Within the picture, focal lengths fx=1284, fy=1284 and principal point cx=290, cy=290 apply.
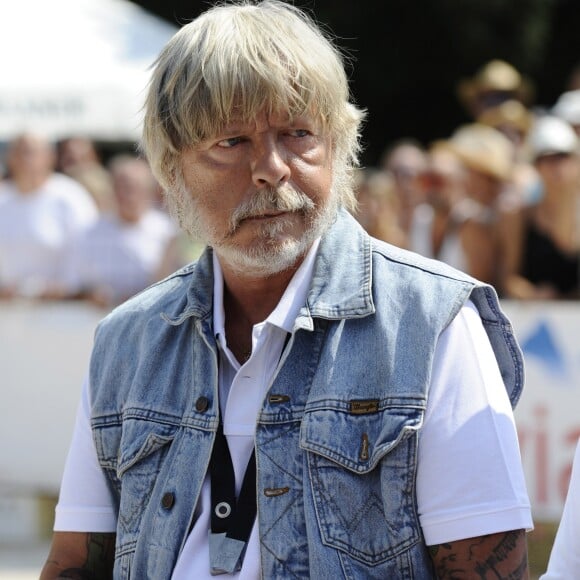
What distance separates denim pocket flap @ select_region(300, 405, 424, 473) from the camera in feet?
7.66

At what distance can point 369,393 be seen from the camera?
2396 millimetres

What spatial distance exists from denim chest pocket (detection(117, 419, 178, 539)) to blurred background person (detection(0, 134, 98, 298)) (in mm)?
5193

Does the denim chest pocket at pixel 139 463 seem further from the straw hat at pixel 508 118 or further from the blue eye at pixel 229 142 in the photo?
the straw hat at pixel 508 118

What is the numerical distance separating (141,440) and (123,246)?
17.1 ft

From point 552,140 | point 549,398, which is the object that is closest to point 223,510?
point 549,398

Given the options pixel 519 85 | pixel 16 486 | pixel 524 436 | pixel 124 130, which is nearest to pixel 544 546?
pixel 524 436

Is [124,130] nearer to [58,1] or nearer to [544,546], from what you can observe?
[58,1]

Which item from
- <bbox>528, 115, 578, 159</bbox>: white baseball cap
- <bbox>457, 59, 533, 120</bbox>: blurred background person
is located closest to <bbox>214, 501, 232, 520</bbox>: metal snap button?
<bbox>528, 115, 578, 159</bbox>: white baseball cap

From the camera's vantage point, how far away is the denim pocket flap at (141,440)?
101 inches

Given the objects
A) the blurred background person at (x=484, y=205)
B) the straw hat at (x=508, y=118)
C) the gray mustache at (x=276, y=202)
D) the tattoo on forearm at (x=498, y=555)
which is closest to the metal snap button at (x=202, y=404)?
the gray mustache at (x=276, y=202)

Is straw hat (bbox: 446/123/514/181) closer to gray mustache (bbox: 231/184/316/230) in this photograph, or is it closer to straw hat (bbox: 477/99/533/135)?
straw hat (bbox: 477/99/533/135)

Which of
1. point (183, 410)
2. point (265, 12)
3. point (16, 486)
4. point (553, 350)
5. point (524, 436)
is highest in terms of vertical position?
point (265, 12)

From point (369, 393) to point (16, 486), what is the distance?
17.7 feet

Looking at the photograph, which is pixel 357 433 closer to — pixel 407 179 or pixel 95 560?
pixel 95 560
